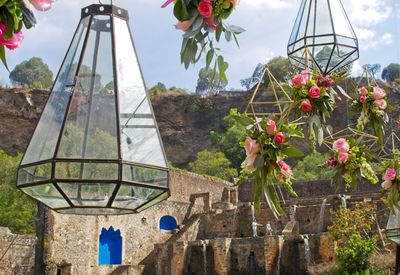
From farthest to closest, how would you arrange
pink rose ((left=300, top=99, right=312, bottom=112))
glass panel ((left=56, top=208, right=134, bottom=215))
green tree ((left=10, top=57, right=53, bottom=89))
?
green tree ((left=10, top=57, right=53, bottom=89)) < pink rose ((left=300, top=99, right=312, bottom=112)) < glass panel ((left=56, top=208, right=134, bottom=215))

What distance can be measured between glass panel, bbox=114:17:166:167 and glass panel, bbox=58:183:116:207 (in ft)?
0.81

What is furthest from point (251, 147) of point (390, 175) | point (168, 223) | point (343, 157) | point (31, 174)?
point (168, 223)

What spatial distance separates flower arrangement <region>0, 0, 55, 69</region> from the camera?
2.57 meters

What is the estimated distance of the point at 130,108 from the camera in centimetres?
404

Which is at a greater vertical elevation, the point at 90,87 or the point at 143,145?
the point at 90,87

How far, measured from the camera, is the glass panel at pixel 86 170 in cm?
382

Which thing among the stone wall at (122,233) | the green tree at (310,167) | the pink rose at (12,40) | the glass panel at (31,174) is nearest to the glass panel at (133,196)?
the glass panel at (31,174)

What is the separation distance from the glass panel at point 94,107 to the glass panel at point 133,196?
35cm

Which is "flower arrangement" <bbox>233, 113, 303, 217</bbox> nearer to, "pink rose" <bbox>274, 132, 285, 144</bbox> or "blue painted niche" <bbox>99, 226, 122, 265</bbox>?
"pink rose" <bbox>274, 132, 285, 144</bbox>

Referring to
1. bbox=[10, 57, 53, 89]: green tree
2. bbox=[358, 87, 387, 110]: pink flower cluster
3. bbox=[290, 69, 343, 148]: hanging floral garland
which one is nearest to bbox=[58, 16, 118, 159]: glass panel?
bbox=[290, 69, 343, 148]: hanging floral garland

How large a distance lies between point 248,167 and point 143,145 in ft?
2.09

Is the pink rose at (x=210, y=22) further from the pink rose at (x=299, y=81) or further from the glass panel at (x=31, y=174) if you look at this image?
the pink rose at (x=299, y=81)

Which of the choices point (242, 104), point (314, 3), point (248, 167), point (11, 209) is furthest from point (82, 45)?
point (242, 104)

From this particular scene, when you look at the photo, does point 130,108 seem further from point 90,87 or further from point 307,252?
point 307,252
